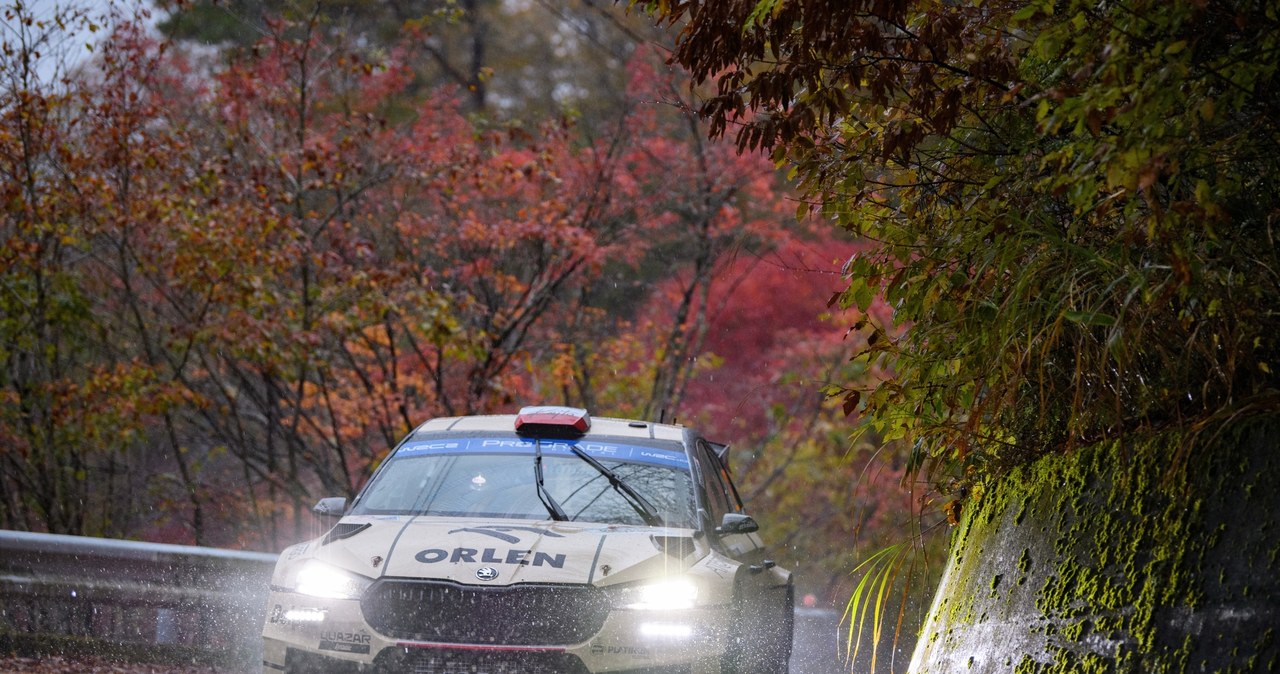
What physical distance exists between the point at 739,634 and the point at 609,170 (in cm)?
1188

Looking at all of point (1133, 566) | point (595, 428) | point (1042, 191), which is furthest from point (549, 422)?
point (1133, 566)

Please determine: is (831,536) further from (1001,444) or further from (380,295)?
(1001,444)

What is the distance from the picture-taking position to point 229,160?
14172 mm

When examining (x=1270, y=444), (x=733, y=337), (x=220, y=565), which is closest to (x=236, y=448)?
(x=220, y=565)

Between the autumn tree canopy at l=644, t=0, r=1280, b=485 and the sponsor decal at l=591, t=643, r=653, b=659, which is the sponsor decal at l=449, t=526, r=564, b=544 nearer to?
the sponsor decal at l=591, t=643, r=653, b=659

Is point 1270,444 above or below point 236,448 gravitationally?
above

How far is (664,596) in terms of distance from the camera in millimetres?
5953

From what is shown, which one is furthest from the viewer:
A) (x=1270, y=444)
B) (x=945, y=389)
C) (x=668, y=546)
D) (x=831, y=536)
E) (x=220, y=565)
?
(x=831, y=536)

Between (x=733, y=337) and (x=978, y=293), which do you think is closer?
(x=978, y=293)

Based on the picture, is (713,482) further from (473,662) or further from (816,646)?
(816,646)

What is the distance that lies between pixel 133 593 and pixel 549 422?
3171 mm

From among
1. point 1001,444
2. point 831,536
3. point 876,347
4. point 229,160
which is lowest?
point 831,536

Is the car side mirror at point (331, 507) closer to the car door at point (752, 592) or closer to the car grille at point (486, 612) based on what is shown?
the car grille at point (486, 612)

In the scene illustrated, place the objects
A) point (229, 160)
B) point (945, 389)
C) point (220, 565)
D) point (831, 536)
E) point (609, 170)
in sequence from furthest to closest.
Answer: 1. point (831, 536)
2. point (609, 170)
3. point (229, 160)
4. point (220, 565)
5. point (945, 389)
